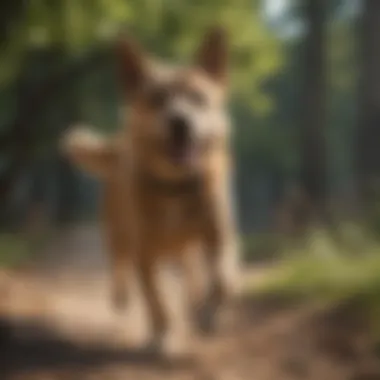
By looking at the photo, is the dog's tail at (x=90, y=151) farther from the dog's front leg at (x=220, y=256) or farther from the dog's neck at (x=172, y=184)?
the dog's front leg at (x=220, y=256)

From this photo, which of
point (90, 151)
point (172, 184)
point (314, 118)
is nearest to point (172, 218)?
point (172, 184)

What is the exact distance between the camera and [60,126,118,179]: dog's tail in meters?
1.19

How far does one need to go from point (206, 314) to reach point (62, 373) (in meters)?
0.25

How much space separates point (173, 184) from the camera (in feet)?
3.86

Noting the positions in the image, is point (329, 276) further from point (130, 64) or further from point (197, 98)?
point (130, 64)

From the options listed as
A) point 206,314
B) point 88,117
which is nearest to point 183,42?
point 88,117

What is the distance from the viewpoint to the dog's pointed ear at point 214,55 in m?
1.17

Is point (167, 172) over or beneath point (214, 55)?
beneath

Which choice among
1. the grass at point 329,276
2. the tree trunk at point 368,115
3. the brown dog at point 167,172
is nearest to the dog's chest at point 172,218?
the brown dog at point 167,172

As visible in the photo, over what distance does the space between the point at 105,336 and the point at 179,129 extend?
13.8 inches

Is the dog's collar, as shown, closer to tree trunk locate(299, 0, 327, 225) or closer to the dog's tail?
the dog's tail

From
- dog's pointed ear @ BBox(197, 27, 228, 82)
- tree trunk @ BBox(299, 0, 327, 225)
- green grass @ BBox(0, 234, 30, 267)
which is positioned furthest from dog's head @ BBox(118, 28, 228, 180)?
green grass @ BBox(0, 234, 30, 267)

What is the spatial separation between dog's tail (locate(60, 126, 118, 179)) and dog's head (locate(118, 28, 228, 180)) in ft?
0.15

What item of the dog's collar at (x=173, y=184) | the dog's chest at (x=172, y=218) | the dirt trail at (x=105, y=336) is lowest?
the dirt trail at (x=105, y=336)
